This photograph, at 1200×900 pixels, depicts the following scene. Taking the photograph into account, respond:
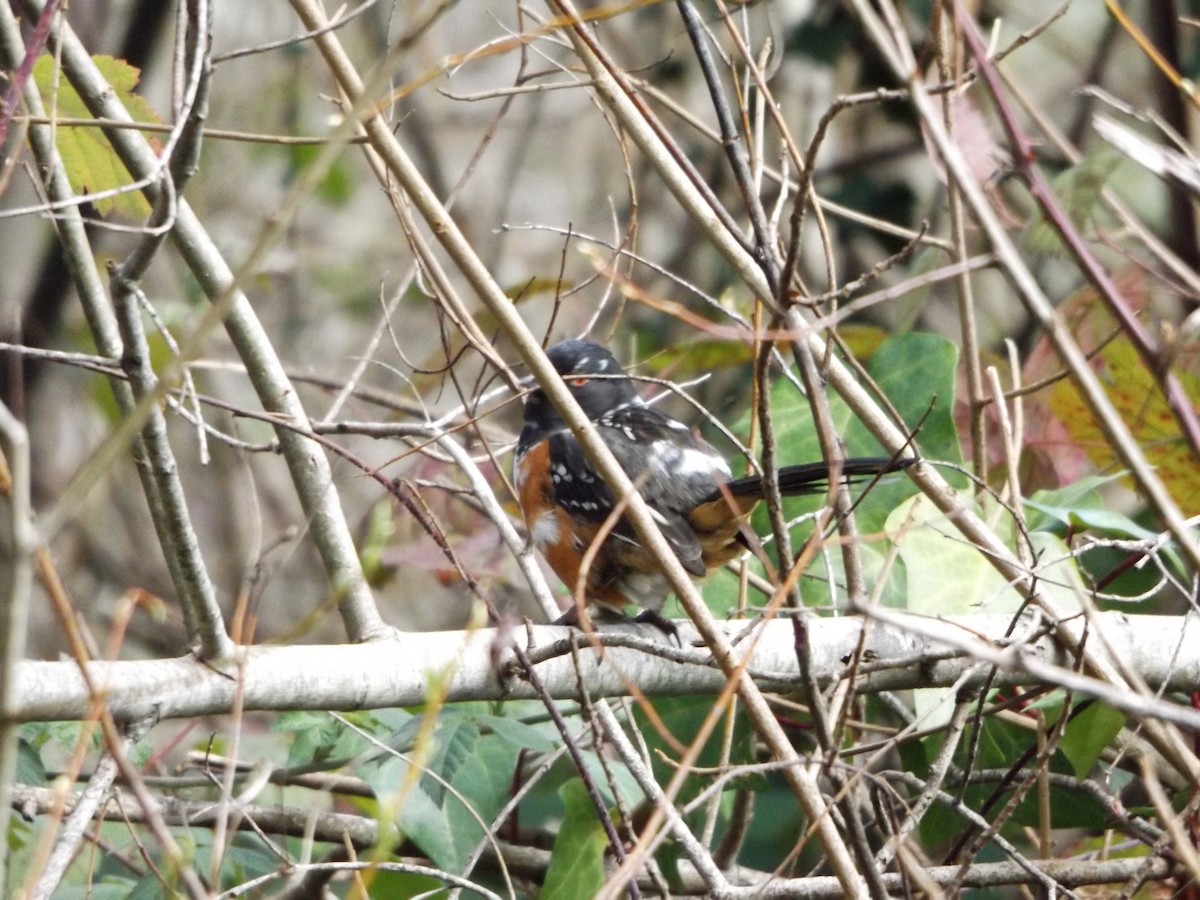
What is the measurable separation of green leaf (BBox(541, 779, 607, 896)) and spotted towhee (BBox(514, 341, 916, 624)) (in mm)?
635

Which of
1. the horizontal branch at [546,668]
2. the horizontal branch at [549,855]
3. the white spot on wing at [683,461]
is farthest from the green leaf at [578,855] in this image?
the white spot on wing at [683,461]

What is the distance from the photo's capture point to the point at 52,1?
1477mm

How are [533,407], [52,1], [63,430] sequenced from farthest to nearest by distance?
[63,430] → [533,407] → [52,1]

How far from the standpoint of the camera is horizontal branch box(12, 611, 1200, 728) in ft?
4.73

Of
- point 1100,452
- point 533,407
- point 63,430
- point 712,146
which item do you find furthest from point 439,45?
point 1100,452

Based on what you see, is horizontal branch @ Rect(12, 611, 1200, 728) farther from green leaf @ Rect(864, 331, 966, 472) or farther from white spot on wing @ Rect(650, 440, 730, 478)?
white spot on wing @ Rect(650, 440, 730, 478)

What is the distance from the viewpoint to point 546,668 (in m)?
1.80

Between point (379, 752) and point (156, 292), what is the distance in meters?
4.10

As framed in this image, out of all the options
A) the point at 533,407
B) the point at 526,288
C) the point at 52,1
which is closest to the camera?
the point at 52,1

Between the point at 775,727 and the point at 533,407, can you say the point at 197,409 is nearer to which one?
the point at 775,727

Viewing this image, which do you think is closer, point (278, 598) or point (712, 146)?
point (712, 146)

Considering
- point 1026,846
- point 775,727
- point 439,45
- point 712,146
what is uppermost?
point 439,45

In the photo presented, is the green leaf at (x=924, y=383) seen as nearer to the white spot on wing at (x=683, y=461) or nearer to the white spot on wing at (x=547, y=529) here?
the white spot on wing at (x=683, y=461)

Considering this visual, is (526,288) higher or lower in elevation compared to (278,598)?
higher
